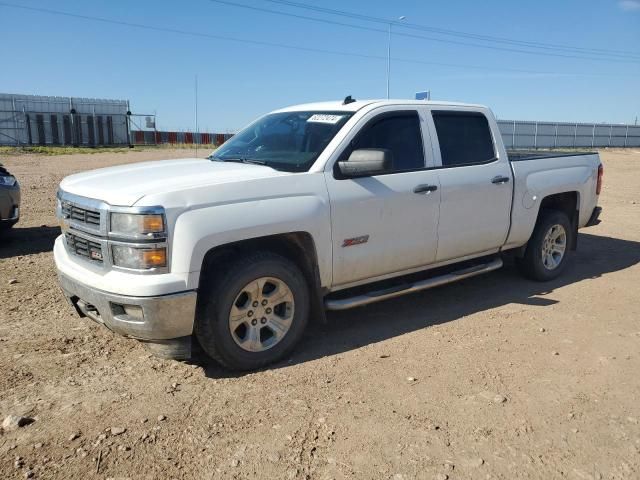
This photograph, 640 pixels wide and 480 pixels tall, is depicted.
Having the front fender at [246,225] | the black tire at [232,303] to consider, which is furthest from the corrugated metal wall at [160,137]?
the black tire at [232,303]

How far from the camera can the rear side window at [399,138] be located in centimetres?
467

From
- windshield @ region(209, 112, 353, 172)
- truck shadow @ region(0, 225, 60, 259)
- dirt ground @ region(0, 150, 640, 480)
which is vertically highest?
windshield @ region(209, 112, 353, 172)

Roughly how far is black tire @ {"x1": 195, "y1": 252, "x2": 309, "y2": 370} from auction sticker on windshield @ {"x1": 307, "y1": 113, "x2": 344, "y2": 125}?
4.38 ft

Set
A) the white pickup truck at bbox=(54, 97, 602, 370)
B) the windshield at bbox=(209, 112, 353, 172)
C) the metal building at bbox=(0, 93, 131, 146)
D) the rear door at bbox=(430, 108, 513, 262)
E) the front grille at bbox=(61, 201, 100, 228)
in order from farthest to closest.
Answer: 1. the metal building at bbox=(0, 93, 131, 146)
2. the rear door at bbox=(430, 108, 513, 262)
3. the windshield at bbox=(209, 112, 353, 172)
4. the front grille at bbox=(61, 201, 100, 228)
5. the white pickup truck at bbox=(54, 97, 602, 370)

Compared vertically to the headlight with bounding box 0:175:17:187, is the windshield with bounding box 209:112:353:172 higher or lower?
higher

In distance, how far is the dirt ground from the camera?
9.60 ft

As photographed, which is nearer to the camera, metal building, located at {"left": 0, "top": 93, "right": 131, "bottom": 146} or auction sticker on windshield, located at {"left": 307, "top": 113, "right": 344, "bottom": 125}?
auction sticker on windshield, located at {"left": 307, "top": 113, "right": 344, "bottom": 125}

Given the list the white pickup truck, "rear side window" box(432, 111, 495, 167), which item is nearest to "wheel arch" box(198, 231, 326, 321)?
the white pickup truck

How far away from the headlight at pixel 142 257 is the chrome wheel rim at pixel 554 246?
14.5 ft

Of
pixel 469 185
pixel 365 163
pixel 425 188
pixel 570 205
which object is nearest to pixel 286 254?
pixel 365 163

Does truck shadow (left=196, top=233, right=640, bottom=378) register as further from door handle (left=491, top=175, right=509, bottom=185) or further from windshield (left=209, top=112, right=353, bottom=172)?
windshield (left=209, top=112, right=353, bottom=172)

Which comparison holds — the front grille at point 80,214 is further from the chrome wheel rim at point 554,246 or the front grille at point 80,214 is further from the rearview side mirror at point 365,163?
the chrome wheel rim at point 554,246

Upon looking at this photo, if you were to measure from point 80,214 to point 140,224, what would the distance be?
728 millimetres

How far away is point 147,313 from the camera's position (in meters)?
3.49
